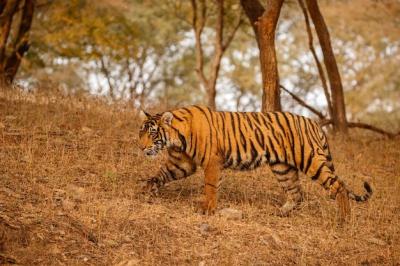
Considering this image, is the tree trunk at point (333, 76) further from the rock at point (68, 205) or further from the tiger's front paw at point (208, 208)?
the rock at point (68, 205)

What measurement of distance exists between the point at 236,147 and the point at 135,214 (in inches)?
60.4

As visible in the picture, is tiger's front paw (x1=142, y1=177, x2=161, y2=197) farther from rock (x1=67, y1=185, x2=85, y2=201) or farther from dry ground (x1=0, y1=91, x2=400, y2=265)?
rock (x1=67, y1=185, x2=85, y2=201)

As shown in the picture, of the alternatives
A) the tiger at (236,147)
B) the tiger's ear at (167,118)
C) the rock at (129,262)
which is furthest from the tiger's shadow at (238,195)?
the rock at (129,262)

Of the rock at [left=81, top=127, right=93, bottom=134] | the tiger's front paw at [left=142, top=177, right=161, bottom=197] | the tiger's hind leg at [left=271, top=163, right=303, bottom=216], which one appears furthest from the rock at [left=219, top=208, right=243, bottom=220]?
the rock at [left=81, top=127, right=93, bottom=134]

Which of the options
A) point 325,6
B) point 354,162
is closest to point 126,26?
point 325,6

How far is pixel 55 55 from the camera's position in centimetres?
2520

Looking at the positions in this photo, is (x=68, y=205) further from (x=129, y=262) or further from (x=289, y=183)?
(x=289, y=183)

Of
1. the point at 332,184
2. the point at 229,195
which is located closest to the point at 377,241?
the point at 332,184

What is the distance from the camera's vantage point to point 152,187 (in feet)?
27.5

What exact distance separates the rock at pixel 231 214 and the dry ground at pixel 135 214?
72 mm

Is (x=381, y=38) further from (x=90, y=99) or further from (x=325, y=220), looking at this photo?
(x=325, y=220)

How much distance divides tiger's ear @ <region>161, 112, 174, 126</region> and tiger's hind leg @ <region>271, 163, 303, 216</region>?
145cm

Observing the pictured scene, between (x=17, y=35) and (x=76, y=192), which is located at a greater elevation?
(x=17, y=35)

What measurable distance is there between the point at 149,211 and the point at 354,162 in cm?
522
